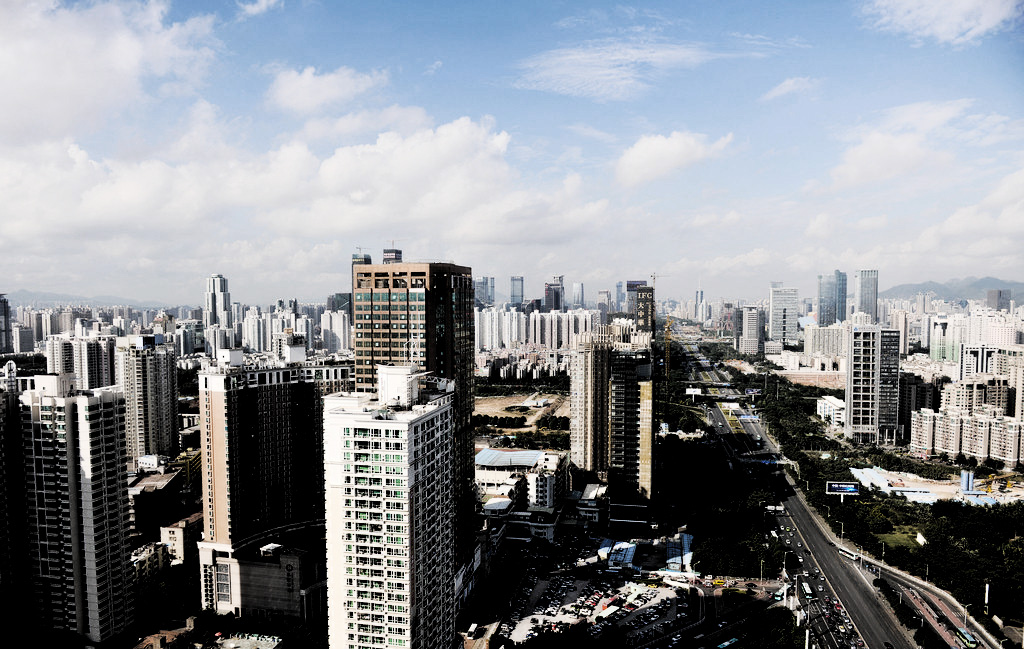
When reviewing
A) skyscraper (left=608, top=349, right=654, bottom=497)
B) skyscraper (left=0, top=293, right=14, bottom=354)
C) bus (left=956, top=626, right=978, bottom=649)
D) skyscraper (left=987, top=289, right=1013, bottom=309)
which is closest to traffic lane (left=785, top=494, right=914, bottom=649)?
bus (left=956, top=626, right=978, bottom=649)

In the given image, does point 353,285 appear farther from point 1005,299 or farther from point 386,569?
point 1005,299

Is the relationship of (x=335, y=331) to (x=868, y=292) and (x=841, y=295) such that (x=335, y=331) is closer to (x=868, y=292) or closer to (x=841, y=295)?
(x=868, y=292)

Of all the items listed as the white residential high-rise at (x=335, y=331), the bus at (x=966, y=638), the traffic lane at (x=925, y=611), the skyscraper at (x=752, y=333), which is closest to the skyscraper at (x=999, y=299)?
the skyscraper at (x=752, y=333)

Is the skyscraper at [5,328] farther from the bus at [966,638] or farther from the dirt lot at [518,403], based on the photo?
the bus at [966,638]

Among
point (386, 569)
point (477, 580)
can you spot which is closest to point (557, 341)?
point (477, 580)

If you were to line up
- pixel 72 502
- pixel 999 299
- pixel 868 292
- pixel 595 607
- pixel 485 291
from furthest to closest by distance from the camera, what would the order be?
1. pixel 485 291
2. pixel 868 292
3. pixel 999 299
4. pixel 595 607
5. pixel 72 502

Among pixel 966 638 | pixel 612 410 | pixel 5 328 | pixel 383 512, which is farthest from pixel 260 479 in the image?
pixel 5 328
